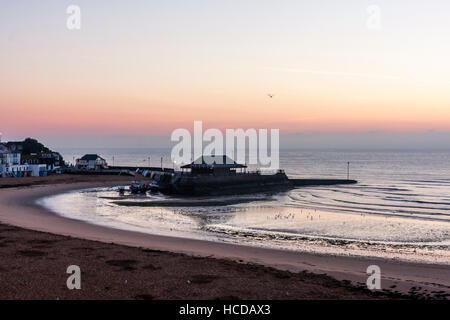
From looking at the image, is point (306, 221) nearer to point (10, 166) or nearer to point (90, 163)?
point (10, 166)

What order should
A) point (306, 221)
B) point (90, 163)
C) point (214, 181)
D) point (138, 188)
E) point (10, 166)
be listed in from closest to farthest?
point (306, 221), point (138, 188), point (214, 181), point (10, 166), point (90, 163)

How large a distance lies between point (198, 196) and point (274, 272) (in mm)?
40774

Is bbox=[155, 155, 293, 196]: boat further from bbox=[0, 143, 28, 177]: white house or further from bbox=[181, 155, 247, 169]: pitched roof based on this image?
bbox=[0, 143, 28, 177]: white house

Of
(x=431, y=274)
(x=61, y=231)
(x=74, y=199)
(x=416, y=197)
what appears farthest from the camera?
(x=416, y=197)

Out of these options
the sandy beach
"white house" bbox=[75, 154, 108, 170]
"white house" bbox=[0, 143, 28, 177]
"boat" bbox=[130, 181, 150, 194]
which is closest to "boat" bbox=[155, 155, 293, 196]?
"boat" bbox=[130, 181, 150, 194]

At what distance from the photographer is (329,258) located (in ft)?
75.8

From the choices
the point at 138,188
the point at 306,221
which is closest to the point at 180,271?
the point at 306,221

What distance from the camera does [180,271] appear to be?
18.4m

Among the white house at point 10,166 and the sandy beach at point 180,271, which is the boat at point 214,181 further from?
the sandy beach at point 180,271

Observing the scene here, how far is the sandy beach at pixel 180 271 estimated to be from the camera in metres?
15.4

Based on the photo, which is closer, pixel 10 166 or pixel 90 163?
pixel 10 166

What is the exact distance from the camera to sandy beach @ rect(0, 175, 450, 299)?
1540 cm

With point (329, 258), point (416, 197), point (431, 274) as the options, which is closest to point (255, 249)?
point (329, 258)
